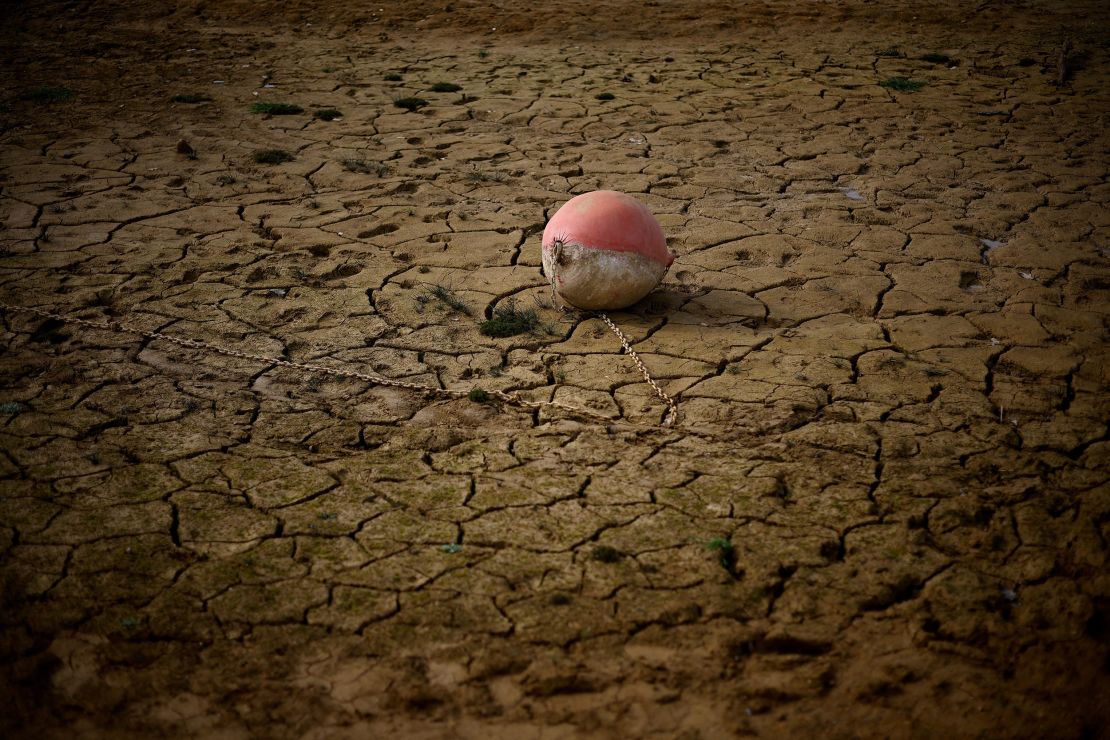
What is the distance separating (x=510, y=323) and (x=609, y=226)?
599 mm

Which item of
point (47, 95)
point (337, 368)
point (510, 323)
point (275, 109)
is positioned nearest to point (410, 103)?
point (275, 109)

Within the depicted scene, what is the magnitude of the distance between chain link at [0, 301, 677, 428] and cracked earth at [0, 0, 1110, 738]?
57mm

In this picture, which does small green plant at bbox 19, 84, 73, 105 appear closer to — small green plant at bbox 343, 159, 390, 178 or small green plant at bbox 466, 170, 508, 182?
small green plant at bbox 343, 159, 390, 178

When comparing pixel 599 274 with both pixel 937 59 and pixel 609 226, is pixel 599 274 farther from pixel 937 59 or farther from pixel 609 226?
pixel 937 59

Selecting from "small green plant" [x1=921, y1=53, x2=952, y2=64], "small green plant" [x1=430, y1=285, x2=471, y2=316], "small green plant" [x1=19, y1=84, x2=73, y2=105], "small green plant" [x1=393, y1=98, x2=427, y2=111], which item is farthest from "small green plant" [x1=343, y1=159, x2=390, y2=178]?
"small green plant" [x1=921, y1=53, x2=952, y2=64]

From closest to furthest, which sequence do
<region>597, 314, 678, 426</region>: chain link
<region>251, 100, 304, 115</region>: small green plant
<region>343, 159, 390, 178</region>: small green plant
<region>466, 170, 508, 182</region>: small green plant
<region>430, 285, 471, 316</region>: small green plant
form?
1. <region>597, 314, 678, 426</region>: chain link
2. <region>430, 285, 471, 316</region>: small green plant
3. <region>466, 170, 508, 182</region>: small green plant
4. <region>343, 159, 390, 178</region>: small green plant
5. <region>251, 100, 304, 115</region>: small green plant

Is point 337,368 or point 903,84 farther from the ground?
point 903,84

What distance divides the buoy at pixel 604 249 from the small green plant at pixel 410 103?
3408 mm

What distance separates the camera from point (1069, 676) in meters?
2.26

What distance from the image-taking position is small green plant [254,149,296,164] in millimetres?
5879

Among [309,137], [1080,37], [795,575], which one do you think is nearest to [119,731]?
[795,575]

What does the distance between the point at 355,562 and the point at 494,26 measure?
7626mm

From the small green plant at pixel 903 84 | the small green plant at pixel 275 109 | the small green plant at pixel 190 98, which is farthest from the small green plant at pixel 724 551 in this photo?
the small green plant at pixel 190 98

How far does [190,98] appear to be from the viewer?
23.1 feet
